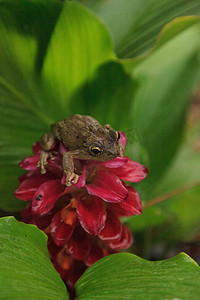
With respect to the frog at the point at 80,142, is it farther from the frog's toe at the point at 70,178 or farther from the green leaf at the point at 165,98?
the green leaf at the point at 165,98

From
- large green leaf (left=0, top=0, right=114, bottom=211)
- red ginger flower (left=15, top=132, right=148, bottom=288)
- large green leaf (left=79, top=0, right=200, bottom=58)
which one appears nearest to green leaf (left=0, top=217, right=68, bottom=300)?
red ginger flower (left=15, top=132, right=148, bottom=288)

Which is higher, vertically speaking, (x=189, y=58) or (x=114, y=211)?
(x=189, y=58)

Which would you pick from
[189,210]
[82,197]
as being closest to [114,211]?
[82,197]

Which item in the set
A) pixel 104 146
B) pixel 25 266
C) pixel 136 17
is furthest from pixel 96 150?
pixel 136 17

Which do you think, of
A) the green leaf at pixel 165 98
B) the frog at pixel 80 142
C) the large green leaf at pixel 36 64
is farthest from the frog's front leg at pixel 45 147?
the green leaf at pixel 165 98

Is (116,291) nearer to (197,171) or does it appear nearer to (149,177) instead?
(149,177)
